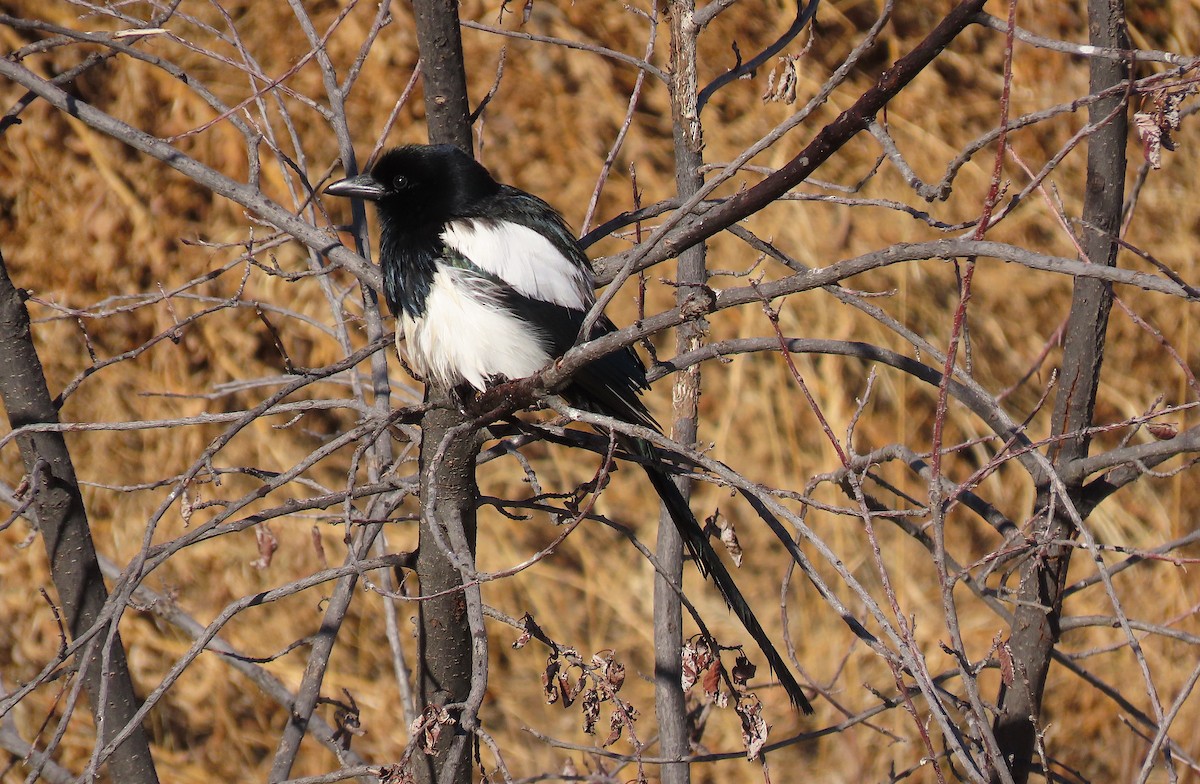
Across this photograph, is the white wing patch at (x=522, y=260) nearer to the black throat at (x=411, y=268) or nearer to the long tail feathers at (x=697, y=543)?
the black throat at (x=411, y=268)

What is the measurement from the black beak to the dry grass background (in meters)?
1.90

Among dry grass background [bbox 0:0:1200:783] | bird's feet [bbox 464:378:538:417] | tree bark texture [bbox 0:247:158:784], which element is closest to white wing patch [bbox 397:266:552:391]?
bird's feet [bbox 464:378:538:417]

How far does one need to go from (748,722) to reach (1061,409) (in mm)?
821

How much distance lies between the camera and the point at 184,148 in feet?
13.3

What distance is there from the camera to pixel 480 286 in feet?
6.20

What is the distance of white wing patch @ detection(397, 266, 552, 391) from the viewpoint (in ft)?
6.19

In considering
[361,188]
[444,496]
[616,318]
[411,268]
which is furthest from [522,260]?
[616,318]

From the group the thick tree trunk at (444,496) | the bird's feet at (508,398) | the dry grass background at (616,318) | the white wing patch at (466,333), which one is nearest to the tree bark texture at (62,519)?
the thick tree trunk at (444,496)

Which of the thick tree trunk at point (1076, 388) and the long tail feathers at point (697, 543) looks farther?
the thick tree trunk at point (1076, 388)

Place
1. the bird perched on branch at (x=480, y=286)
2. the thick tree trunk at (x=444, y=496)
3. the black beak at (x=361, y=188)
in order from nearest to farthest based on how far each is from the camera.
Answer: the thick tree trunk at (x=444, y=496), the bird perched on branch at (x=480, y=286), the black beak at (x=361, y=188)

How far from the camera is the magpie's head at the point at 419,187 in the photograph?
1929 mm

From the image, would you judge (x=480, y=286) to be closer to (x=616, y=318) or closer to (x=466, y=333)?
(x=466, y=333)

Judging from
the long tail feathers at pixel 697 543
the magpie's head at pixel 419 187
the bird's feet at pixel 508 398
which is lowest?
the long tail feathers at pixel 697 543

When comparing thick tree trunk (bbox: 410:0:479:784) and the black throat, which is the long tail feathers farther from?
the black throat
